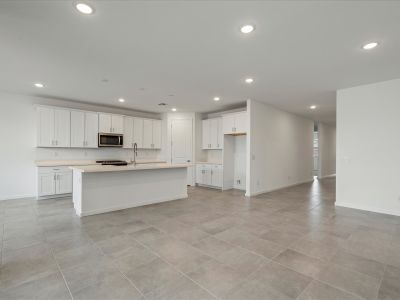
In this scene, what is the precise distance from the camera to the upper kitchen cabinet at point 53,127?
5.21 metres

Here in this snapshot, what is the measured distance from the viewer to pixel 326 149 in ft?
32.1

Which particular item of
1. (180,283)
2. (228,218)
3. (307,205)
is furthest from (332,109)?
(180,283)

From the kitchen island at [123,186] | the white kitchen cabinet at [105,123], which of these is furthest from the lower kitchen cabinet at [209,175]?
the white kitchen cabinet at [105,123]

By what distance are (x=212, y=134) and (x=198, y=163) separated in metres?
1.14

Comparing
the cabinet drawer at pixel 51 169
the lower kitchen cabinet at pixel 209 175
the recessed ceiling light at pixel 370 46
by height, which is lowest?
the lower kitchen cabinet at pixel 209 175

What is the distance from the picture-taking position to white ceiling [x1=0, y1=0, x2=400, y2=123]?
80.2 inches

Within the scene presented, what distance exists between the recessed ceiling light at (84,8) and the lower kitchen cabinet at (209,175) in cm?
526

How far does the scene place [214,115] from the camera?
735 centimetres

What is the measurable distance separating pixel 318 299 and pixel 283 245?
101cm

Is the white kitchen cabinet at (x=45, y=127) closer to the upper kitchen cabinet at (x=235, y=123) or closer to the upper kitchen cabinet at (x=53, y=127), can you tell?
the upper kitchen cabinet at (x=53, y=127)

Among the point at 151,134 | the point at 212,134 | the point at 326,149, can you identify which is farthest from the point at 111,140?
the point at 326,149

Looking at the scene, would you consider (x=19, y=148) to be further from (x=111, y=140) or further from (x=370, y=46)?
(x=370, y=46)

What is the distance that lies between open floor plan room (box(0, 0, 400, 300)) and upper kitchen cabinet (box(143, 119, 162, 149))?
16 centimetres

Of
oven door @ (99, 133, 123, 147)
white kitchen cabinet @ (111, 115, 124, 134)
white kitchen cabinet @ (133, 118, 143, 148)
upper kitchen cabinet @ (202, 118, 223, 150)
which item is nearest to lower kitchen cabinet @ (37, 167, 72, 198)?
oven door @ (99, 133, 123, 147)
